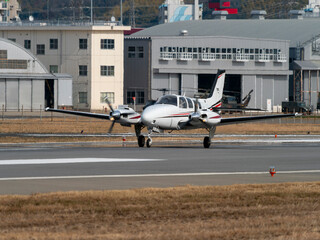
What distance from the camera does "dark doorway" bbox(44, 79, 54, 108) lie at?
100025mm

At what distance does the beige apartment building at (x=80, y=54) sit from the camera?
104m

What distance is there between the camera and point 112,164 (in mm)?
28391

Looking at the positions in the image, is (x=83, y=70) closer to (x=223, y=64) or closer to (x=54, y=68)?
(x=54, y=68)

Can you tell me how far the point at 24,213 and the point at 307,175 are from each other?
465 inches

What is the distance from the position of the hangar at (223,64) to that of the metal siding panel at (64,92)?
1200 cm

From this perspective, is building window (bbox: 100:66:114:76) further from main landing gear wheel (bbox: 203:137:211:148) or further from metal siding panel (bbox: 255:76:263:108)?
main landing gear wheel (bbox: 203:137:211:148)

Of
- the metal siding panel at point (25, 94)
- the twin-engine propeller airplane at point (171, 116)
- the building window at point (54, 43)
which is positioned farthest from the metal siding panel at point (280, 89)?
the twin-engine propeller airplane at point (171, 116)

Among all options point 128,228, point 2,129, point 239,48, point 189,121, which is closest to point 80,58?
point 239,48

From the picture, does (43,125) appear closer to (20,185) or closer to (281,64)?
(20,185)

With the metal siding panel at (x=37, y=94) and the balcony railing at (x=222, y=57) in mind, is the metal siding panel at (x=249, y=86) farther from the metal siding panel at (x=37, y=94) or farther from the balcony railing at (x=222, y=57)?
the metal siding panel at (x=37, y=94)

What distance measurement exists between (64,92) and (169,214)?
281 ft

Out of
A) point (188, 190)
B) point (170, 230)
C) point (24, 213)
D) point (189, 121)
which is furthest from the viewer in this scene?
point (189, 121)

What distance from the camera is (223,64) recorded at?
110 m

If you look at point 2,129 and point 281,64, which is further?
point 281,64
